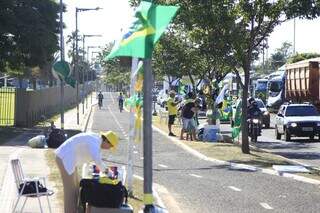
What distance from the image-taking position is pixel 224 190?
13492mm

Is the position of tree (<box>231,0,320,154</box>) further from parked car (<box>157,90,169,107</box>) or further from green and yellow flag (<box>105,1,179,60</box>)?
parked car (<box>157,90,169,107</box>)

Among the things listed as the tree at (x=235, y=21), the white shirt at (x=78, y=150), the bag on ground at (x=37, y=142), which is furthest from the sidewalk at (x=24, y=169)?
the tree at (x=235, y=21)

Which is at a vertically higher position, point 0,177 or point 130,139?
point 130,139

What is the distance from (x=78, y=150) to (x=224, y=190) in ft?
17.6

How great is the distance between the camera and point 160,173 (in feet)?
53.7

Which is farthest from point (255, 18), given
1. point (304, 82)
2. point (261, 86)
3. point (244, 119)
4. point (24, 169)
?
point (261, 86)

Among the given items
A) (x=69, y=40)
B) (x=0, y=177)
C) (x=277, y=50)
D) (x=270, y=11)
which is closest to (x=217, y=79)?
(x=270, y=11)

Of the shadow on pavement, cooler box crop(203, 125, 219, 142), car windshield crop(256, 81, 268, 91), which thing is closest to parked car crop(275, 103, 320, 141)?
cooler box crop(203, 125, 219, 142)

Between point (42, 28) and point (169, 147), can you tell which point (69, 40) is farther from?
point (169, 147)

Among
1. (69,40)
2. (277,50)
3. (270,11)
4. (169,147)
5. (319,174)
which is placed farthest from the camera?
(277,50)

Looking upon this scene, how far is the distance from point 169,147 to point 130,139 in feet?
39.9

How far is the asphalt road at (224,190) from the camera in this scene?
11.6 meters

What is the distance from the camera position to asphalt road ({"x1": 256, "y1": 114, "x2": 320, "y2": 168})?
2028 centimetres

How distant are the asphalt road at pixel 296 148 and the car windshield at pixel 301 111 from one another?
1132 mm
